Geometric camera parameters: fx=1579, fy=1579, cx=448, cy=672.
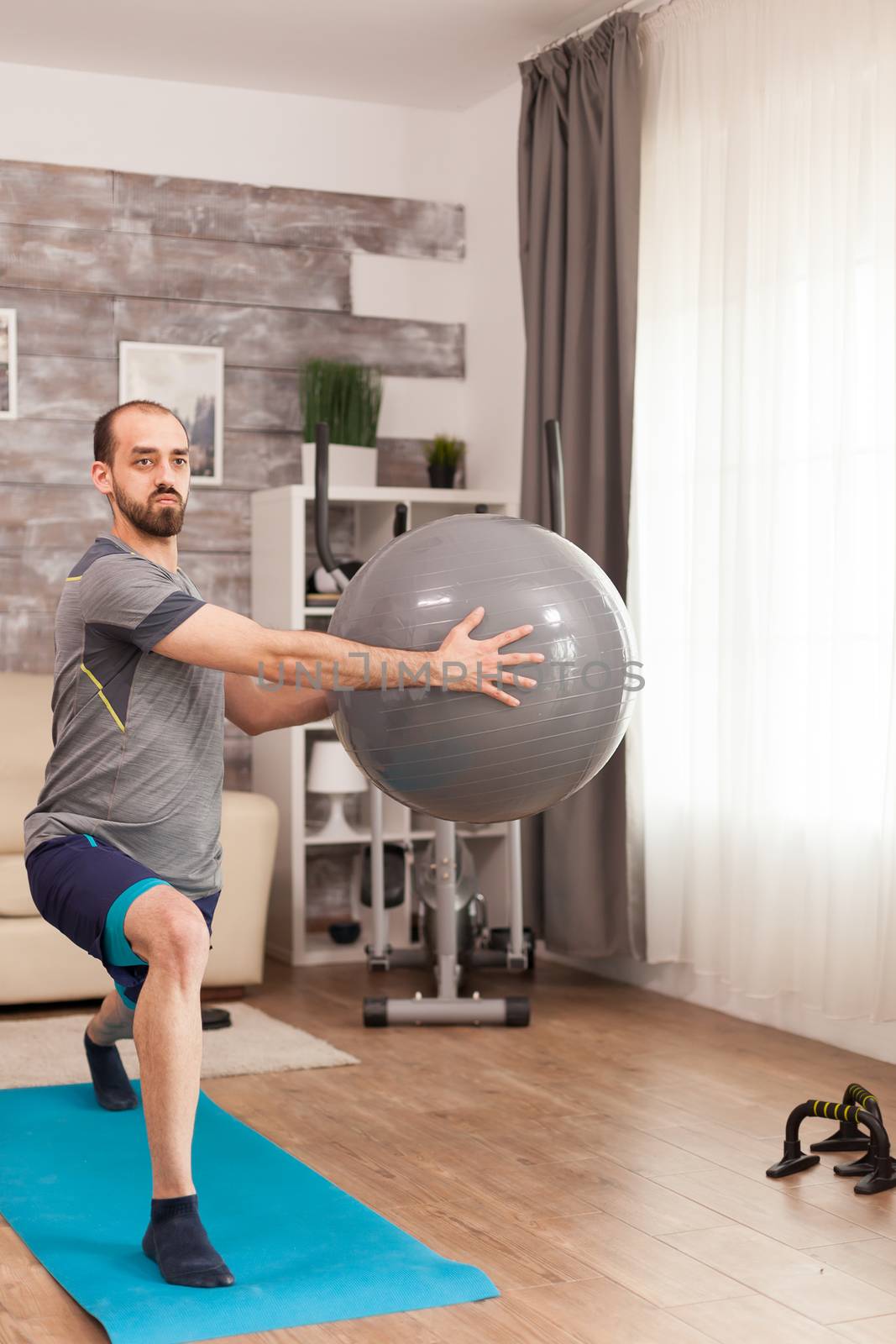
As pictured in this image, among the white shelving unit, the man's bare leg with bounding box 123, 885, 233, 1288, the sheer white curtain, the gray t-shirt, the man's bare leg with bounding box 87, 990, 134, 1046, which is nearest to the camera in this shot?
the man's bare leg with bounding box 123, 885, 233, 1288

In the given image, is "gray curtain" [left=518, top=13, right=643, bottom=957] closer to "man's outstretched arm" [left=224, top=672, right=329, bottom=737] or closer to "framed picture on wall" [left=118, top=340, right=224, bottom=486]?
"framed picture on wall" [left=118, top=340, right=224, bottom=486]

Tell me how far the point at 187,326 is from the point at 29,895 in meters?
2.08

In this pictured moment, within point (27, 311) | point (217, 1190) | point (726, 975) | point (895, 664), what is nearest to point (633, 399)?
point (895, 664)

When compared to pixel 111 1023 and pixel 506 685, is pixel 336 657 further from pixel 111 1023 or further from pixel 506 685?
pixel 111 1023

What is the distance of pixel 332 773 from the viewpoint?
16.4 ft

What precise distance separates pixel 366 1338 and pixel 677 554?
2.56 meters

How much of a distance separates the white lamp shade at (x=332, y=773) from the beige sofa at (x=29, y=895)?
1.65 feet

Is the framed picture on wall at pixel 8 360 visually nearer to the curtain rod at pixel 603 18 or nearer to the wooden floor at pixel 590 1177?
the curtain rod at pixel 603 18

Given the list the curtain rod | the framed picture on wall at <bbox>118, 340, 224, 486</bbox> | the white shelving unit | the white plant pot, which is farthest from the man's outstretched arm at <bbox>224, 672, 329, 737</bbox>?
the curtain rod

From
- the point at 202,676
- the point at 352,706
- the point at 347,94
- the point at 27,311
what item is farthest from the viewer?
the point at 347,94

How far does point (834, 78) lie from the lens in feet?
12.0

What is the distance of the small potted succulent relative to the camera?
17.4 feet

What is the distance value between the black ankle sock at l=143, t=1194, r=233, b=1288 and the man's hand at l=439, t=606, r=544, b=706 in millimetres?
885

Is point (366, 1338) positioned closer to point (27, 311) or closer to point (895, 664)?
point (895, 664)
